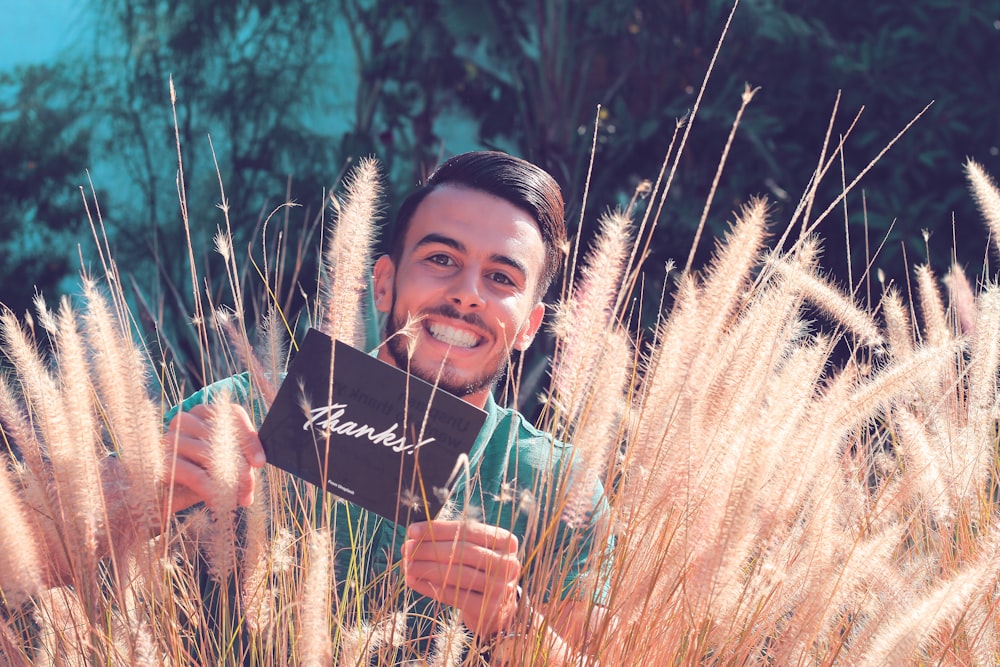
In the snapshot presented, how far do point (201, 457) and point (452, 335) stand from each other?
60cm

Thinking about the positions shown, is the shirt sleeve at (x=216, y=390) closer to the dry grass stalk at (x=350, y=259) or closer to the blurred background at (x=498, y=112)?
the dry grass stalk at (x=350, y=259)

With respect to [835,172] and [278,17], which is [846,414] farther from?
[278,17]

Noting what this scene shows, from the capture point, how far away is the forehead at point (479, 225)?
151 centimetres

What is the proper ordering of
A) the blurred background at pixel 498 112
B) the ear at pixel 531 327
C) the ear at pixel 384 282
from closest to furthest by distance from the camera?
the ear at pixel 531 327 < the ear at pixel 384 282 < the blurred background at pixel 498 112

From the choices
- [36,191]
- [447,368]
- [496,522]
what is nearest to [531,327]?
[447,368]

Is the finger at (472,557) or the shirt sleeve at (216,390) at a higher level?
the shirt sleeve at (216,390)

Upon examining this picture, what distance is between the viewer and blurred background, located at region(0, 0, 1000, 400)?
3254 millimetres

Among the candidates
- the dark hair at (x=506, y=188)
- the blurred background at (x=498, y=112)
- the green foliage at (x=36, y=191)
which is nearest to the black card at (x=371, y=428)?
the dark hair at (x=506, y=188)

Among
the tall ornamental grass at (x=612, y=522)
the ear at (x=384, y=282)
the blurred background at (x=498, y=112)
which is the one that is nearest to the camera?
the tall ornamental grass at (x=612, y=522)

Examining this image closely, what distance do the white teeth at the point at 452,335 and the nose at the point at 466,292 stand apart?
4 cm

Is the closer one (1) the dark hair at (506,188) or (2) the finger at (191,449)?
(2) the finger at (191,449)

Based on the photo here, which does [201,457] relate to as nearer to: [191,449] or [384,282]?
[191,449]


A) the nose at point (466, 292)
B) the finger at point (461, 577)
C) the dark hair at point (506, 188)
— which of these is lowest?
the finger at point (461, 577)

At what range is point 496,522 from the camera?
3.65 ft
